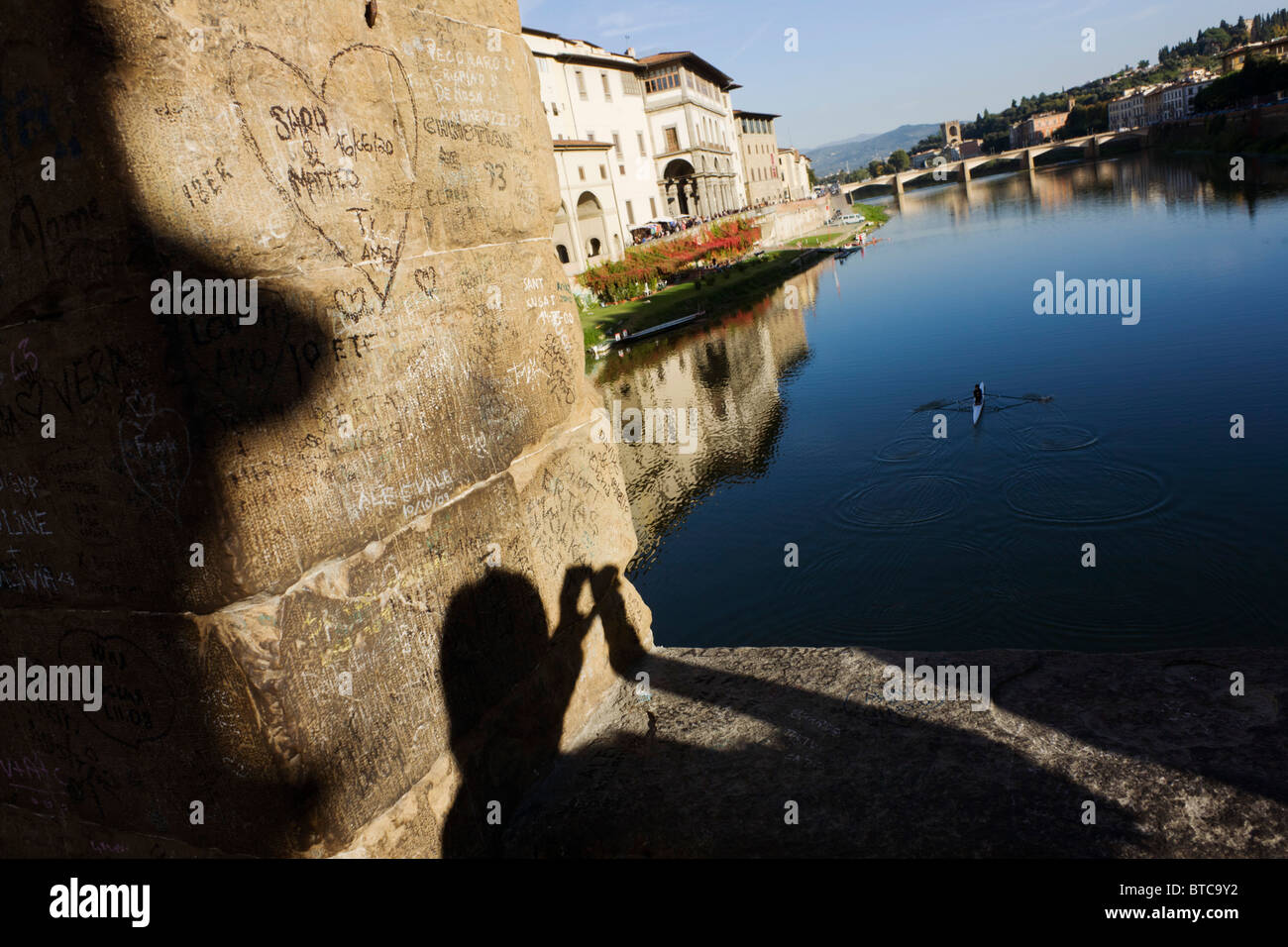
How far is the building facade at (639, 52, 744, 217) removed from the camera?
183 feet

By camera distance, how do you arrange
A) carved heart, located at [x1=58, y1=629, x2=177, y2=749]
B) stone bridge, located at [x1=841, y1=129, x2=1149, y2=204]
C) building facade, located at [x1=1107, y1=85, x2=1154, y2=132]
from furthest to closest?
building facade, located at [x1=1107, y1=85, x2=1154, y2=132] < stone bridge, located at [x1=841, y1=129, x2=1149, y2=204] < carved heart, located at [x1=58, y1=629, x2=177, y2=749]

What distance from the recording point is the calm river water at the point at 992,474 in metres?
9.94

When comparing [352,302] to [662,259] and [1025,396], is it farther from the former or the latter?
[662,259]

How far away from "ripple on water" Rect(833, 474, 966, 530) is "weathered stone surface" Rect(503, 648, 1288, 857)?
9373 mm

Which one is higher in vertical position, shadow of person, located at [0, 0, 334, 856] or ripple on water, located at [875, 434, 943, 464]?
shadow of person, located at [0, 0, 334, 856]

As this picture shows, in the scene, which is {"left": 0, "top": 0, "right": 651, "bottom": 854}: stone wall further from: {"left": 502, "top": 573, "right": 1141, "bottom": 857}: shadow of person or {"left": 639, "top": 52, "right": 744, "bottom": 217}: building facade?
{"left": 639, "top": 52, "right": 744, "bottom": 217}: building facade

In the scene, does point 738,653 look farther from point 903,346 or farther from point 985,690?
point 903,346

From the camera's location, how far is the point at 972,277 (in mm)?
32281

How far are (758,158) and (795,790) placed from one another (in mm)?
86051

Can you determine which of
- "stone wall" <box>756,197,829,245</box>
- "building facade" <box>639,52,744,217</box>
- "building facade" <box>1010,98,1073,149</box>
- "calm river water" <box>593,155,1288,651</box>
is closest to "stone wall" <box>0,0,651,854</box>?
"calm river water" <box>593,155,1288,651</box>

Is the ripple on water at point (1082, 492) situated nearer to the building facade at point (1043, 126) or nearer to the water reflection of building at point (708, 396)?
the water reflection of building at point (708, 396)

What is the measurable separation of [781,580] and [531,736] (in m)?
8.95

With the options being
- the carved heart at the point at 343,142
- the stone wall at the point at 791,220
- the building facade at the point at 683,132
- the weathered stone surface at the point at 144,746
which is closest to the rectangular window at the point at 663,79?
the building facade at the point at 683,132

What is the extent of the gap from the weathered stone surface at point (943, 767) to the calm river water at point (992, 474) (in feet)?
21.7
